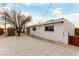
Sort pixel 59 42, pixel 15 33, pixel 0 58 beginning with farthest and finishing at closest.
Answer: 1. pixel 59 42
2. pixel 15 33
3. pixel 0 58

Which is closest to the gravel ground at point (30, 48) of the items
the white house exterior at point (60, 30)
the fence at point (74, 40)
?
the fence at point (74, 40)

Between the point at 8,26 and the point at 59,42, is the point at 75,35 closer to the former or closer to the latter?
the point at 59,42

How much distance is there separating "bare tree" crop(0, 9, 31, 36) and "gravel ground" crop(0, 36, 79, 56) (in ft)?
1.04

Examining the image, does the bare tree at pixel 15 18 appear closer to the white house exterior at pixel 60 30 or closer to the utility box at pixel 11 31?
the utility box at pixel 11 31

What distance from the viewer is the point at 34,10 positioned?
13.8ft

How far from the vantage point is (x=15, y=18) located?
13.5 ft

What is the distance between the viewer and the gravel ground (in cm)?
407

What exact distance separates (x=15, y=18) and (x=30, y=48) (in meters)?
0.91

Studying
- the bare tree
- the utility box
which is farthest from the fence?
A: the utility box

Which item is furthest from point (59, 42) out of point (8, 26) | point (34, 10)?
point (8, 26)

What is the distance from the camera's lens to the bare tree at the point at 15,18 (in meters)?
4.11

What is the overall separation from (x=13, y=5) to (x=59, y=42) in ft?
5.71

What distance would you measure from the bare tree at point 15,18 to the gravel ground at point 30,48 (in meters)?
0.32

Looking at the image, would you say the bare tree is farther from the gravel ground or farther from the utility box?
the gravel ground
